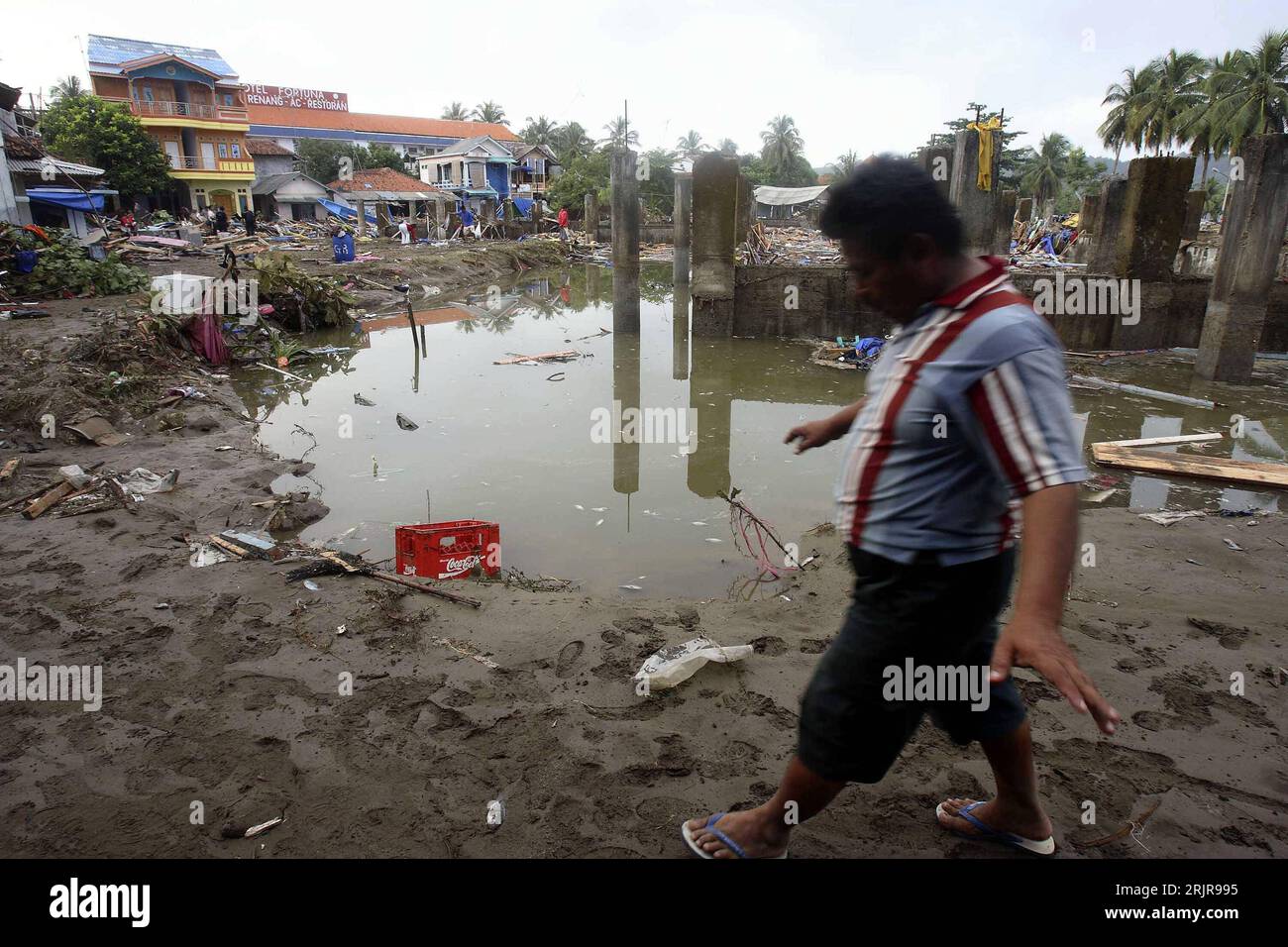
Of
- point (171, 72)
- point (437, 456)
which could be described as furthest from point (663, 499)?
point (171, 72)

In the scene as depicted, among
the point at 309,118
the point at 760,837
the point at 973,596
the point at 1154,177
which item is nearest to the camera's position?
the point at 973,596

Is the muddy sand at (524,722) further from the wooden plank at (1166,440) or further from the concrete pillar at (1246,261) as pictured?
the concrete pillar at (1246,261)

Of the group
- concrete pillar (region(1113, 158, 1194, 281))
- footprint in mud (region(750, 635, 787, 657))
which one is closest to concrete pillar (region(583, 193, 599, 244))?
concrete pillar (region(1113, 158, 1194, 281))

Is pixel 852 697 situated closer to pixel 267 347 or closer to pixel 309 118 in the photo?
pixel 267 347

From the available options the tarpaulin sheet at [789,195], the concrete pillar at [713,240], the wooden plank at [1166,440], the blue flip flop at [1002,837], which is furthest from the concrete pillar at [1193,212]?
the blue flip flop at [1002,837]

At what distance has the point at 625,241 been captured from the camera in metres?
14.5

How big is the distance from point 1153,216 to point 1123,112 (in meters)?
45.1

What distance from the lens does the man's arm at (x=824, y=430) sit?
222cm

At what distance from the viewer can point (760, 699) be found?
3141 millimetres

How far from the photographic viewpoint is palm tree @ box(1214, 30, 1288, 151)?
3534cm

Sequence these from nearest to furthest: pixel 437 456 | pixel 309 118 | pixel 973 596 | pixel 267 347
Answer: pixel 973 596 → pixel 437 456 → pixel 267 347 → pixel 309 118

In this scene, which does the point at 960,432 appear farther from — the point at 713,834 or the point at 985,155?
the point at 985,155
